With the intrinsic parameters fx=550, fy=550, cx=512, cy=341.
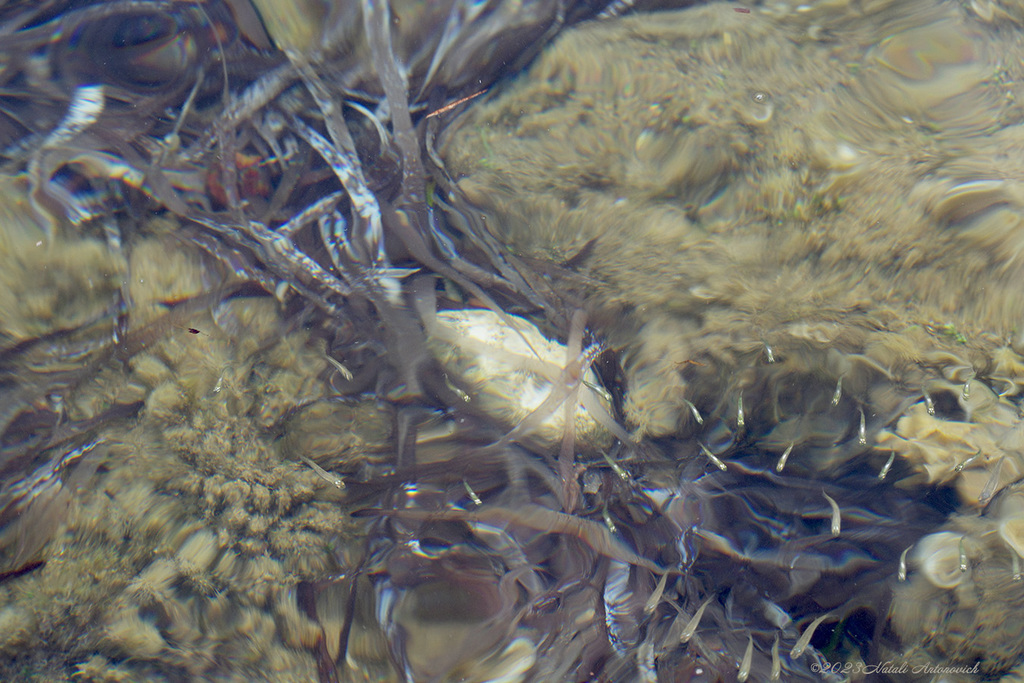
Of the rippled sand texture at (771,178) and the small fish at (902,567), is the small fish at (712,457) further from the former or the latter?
the small fish at (902,567)

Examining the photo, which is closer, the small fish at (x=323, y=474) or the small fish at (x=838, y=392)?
the small fish at (x=838, y=392)

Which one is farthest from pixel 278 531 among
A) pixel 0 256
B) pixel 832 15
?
pixel 832 15

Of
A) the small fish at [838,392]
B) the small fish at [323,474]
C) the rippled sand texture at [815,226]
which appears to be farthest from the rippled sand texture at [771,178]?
the small fish at [323,474]

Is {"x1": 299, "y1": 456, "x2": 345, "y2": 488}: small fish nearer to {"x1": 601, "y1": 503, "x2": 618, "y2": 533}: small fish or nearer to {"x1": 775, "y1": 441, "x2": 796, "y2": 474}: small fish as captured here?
{"x1": 601, "y1": 503, "x2": 618, "y2": 533}: small fish

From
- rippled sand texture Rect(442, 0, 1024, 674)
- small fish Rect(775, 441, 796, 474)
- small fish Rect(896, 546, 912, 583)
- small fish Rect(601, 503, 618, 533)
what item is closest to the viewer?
rippled sand texture Rect(442, 0, 1024, 674)

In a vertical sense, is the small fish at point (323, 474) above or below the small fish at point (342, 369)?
below

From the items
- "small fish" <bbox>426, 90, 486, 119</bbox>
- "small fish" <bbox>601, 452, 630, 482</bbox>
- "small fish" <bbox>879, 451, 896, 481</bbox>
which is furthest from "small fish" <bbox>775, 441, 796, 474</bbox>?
"small fish" <bbox>426, 90, 486, 119</bbox>

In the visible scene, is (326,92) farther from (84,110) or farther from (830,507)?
(830,507)

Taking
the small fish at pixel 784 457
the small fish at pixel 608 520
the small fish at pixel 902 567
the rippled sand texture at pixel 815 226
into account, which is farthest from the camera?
the small fish at pixel 608 520
